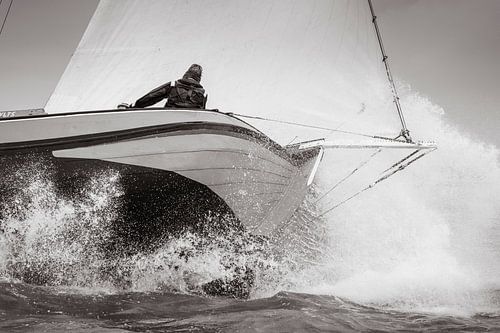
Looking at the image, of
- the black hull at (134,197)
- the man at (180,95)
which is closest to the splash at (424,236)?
the black hull at (134,197)

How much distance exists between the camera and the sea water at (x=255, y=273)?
288 cm

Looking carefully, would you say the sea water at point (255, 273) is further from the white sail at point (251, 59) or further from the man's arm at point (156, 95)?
the white sail at point (251, 59)

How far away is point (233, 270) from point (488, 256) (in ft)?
18.0

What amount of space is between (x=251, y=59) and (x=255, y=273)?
11.0 ft

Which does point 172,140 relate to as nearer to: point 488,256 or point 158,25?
point 158,25

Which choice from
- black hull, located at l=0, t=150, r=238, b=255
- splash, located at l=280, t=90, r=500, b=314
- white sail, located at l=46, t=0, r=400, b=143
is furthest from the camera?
white sail, located at l=46, t=0, r=400, b=143

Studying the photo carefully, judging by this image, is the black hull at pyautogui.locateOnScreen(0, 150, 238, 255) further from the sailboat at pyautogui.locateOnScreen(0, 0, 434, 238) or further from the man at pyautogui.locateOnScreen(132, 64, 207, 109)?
the man at pyautogui.locateOnScreen(132, 64, 207, 109)

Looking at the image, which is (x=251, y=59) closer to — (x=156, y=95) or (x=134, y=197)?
(x=156, y=95)

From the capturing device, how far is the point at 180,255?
422cm

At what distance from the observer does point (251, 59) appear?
22.2 ft

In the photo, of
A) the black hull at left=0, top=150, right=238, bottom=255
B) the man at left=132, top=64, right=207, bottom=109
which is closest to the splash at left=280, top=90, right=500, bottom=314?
the black hull at left=0, top=150, right=238, bottom=255

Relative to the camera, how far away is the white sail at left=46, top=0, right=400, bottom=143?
6.16 meters

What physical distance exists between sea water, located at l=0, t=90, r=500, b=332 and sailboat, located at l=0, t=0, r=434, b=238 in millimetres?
261

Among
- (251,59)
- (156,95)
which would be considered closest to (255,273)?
(156,95)
